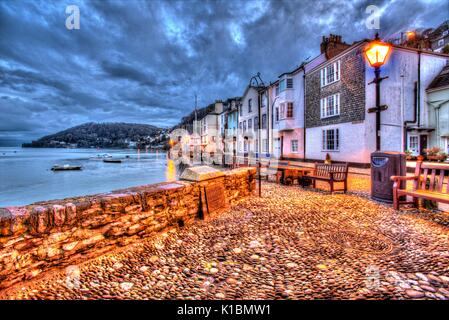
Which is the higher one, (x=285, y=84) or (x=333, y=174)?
(x=285, y=84)

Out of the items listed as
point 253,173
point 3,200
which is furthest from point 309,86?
point 3,200

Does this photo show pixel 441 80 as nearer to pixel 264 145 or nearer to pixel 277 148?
pixel 277 148

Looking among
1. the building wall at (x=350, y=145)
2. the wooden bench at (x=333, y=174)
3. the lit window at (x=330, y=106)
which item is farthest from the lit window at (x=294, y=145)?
the wooden bench at (x=333, y=174)

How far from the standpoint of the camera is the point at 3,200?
16.1 m

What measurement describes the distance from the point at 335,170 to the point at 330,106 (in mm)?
13245

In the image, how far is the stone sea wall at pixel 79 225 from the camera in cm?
257

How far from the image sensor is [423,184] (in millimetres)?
5738

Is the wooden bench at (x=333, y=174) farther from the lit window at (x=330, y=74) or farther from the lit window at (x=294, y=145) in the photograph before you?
the lit window at (x=294, y=145)

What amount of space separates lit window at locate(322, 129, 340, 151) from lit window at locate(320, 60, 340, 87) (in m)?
4.20

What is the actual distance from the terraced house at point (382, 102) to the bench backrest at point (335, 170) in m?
9.24

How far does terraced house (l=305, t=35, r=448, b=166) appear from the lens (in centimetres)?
1590

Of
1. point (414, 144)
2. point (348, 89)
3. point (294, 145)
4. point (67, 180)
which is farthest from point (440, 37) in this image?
point (67, 180)
